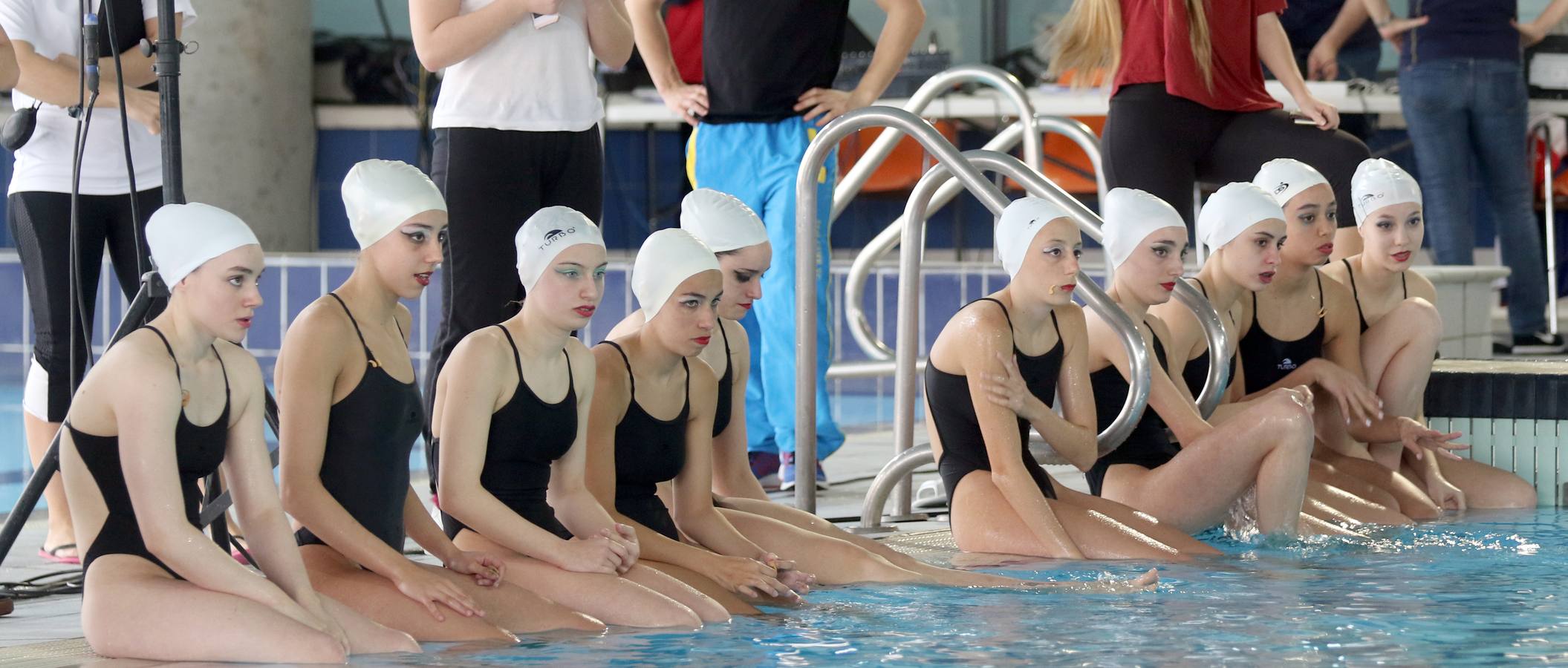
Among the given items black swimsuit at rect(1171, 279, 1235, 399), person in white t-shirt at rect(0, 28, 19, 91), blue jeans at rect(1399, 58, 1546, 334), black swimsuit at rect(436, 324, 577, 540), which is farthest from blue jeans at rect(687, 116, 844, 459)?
blue jeans at rect(1399, 58, 1546, 334)

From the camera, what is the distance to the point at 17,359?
9.55 meters

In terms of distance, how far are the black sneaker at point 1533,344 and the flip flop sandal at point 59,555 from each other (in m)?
5.88

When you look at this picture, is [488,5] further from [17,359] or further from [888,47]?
[17,359]

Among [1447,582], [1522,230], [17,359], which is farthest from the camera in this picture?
[17,359]

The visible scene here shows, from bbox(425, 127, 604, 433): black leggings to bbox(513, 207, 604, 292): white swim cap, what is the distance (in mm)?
713

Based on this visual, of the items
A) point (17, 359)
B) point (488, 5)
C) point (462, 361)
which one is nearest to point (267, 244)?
point (17, 359)

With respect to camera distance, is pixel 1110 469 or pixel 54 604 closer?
pixel 54 604

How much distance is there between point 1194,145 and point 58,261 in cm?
309

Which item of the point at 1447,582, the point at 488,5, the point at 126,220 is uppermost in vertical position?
the point at 488,5

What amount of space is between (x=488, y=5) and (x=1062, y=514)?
1.84m

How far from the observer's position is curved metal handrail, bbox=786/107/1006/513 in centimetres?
491

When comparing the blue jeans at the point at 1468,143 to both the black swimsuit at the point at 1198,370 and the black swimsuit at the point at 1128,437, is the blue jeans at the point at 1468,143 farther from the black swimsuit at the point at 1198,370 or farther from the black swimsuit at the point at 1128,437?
the black swimsuit at the point at 1128,437

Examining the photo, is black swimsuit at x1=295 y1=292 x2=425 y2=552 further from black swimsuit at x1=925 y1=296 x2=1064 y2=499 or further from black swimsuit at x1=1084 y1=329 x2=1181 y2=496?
black swimsuit at x1=1084 y1=329 x2=1181 y2=496

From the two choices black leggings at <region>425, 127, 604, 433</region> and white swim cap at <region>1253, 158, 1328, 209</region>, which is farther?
white swim cap at <region>1253, 158, 1328, 209</region>
